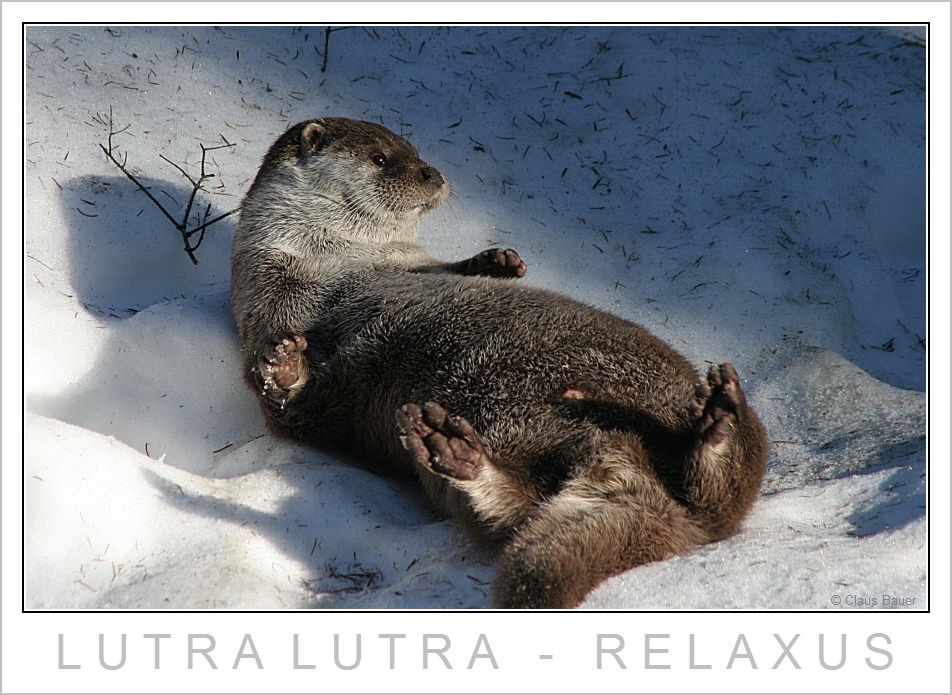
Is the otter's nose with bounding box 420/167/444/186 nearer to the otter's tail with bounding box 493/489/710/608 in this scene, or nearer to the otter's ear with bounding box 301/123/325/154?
the otter's ear with bounding box 301/123/325/154

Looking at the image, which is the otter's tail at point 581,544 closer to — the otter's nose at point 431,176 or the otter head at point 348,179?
the otter head at point 348,179

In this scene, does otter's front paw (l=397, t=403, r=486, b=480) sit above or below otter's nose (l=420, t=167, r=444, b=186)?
below

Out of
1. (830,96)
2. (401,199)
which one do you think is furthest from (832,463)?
(830,96)

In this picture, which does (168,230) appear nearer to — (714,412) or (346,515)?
(346,515)

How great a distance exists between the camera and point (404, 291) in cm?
431

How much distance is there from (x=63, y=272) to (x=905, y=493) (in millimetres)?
4375

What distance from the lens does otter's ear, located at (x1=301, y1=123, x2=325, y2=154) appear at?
4.88 metres

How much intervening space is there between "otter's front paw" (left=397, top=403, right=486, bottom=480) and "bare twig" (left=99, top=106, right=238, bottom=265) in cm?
258

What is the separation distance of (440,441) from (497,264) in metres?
1.77

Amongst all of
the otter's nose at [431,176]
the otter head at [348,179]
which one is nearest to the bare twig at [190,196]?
the otter head at [348,179]

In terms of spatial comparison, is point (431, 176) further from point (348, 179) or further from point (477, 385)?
point (477, 385)

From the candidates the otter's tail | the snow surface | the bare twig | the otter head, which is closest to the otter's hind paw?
the otter's tail

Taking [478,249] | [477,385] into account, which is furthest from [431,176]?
[477,385]

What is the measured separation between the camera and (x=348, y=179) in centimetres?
488
